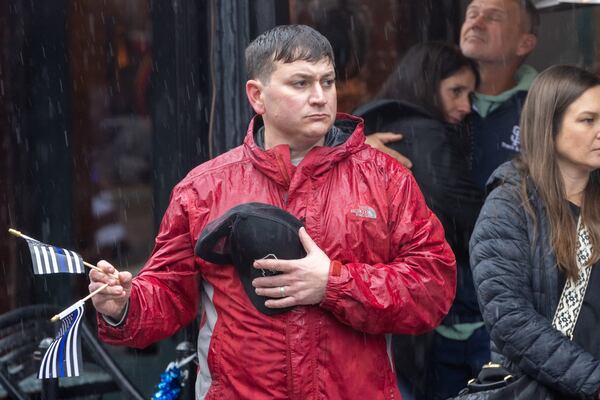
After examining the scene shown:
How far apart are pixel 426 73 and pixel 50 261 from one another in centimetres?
267

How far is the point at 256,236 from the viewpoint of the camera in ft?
12.9

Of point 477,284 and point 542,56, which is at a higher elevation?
point 542,56

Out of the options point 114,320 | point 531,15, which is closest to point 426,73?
point 531,15

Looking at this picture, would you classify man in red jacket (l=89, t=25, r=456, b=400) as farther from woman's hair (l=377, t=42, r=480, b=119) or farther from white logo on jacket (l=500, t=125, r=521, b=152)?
white logo on jacket (l=500, t=125, r=521, b=152)

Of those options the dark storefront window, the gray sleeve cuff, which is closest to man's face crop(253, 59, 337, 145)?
the gray sleeve cuff

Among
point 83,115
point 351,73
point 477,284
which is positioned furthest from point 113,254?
point 477,284

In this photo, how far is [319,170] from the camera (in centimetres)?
404

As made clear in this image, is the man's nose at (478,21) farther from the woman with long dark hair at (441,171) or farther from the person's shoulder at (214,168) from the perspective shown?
the person's shoulder at (214,168)

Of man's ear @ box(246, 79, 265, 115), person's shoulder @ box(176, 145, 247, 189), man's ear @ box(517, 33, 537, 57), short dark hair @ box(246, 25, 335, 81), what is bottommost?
A: person's shoulder @ box(176, 145, 247, 189)

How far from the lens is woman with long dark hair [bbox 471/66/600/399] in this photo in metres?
4.31

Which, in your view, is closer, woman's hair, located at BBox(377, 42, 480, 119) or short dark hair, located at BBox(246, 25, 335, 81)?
short dark hair, located at BBox(246, 25, 335, 81)

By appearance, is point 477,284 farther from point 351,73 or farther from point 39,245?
point 351,73

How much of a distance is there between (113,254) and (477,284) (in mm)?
4179

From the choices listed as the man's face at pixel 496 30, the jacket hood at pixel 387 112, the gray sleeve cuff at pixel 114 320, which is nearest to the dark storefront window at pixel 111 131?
the jacket hood at pixel 387 112
